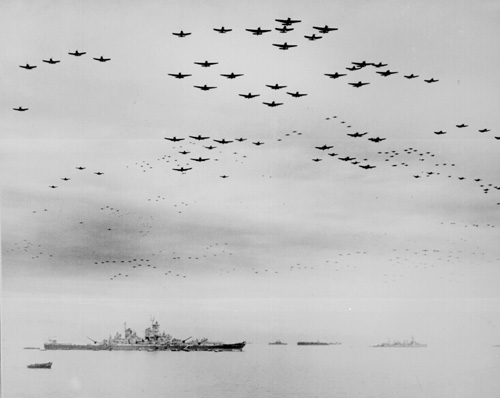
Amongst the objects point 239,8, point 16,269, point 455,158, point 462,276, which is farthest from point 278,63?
point 16,269

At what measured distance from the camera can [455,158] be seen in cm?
718

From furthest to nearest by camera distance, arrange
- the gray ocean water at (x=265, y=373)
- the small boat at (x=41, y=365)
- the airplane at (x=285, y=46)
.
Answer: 1. the airplane at (x=285, y=46)
2. the gray ocean water at (x=265, y=373)
3. the small boat at (x=41, y=365)

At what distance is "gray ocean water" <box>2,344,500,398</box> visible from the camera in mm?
6902

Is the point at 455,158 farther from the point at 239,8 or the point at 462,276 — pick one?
the point at 239,8

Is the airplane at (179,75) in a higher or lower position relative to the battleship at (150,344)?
higher

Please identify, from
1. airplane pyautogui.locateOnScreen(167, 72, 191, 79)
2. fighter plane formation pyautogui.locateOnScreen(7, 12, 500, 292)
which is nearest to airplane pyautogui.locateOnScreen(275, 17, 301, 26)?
fighter plane formation pyautogui.locateOnScreen(7, 12, 500, 292)

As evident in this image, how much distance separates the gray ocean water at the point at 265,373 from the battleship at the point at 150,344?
0.26 feet

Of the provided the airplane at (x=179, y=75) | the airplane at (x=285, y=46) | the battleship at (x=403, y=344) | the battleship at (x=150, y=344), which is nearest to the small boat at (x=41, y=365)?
the battleship at (x=150, y=344)

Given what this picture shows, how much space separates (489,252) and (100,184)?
4.05m

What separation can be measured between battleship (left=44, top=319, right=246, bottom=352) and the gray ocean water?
8 cm

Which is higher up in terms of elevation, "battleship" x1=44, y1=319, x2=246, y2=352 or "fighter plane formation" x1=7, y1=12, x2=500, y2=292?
"fighter plane formation" x1=7, y1=12, x2=500, y2=292

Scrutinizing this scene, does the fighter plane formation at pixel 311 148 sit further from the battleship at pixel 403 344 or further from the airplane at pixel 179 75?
the battleship at pixel 403 344

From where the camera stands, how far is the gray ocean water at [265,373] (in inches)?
272

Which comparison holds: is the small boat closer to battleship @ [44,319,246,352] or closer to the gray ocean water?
the gray ocean water
